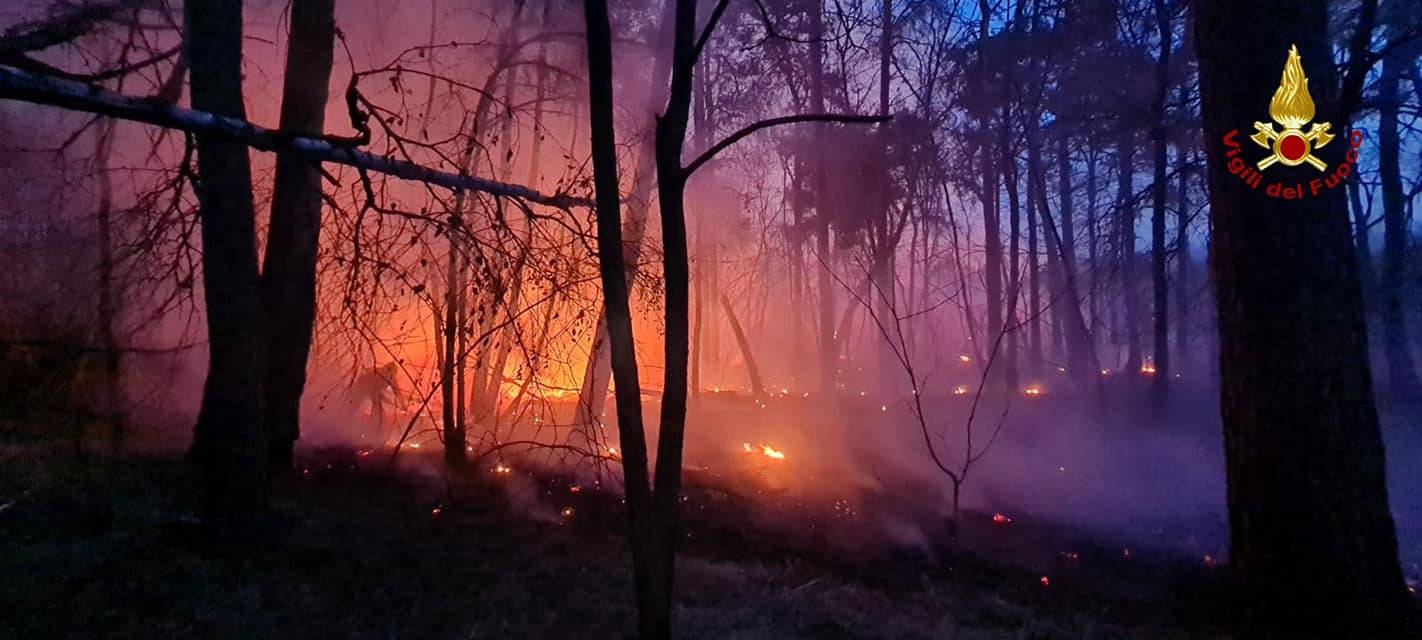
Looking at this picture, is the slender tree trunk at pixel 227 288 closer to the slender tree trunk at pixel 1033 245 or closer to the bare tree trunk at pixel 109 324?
the bare tree trunk at pixel 109 324

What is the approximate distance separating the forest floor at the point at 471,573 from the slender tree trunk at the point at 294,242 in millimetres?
846

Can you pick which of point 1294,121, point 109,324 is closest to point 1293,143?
point 1294,121

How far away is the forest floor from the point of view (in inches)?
190

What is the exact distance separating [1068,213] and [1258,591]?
22631mm

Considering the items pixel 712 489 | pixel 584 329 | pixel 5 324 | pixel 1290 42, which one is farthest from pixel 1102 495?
pixel 5 324

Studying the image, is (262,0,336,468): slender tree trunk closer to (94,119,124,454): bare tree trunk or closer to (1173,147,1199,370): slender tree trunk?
(94,119,124,454): bare tree trunk

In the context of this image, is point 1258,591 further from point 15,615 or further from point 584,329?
point 15,615

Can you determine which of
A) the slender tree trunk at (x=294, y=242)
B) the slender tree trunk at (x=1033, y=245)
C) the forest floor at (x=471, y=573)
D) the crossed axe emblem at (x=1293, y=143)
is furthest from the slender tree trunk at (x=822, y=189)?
the crossed axe emblem at (x=1293, y=143)

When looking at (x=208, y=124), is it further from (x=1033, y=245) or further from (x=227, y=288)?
(x=1033, y=245)

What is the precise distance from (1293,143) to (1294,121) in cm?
21

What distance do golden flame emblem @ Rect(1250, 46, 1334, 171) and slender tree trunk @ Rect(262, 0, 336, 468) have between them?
7832mm

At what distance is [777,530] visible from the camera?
9.11 meters

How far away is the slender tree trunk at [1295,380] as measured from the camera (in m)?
4.97

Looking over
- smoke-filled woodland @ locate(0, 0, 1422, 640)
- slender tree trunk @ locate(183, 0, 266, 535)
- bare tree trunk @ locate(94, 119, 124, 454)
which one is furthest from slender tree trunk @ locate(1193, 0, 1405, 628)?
bare tree trunk @ locate(94, 119, 124, 454)
